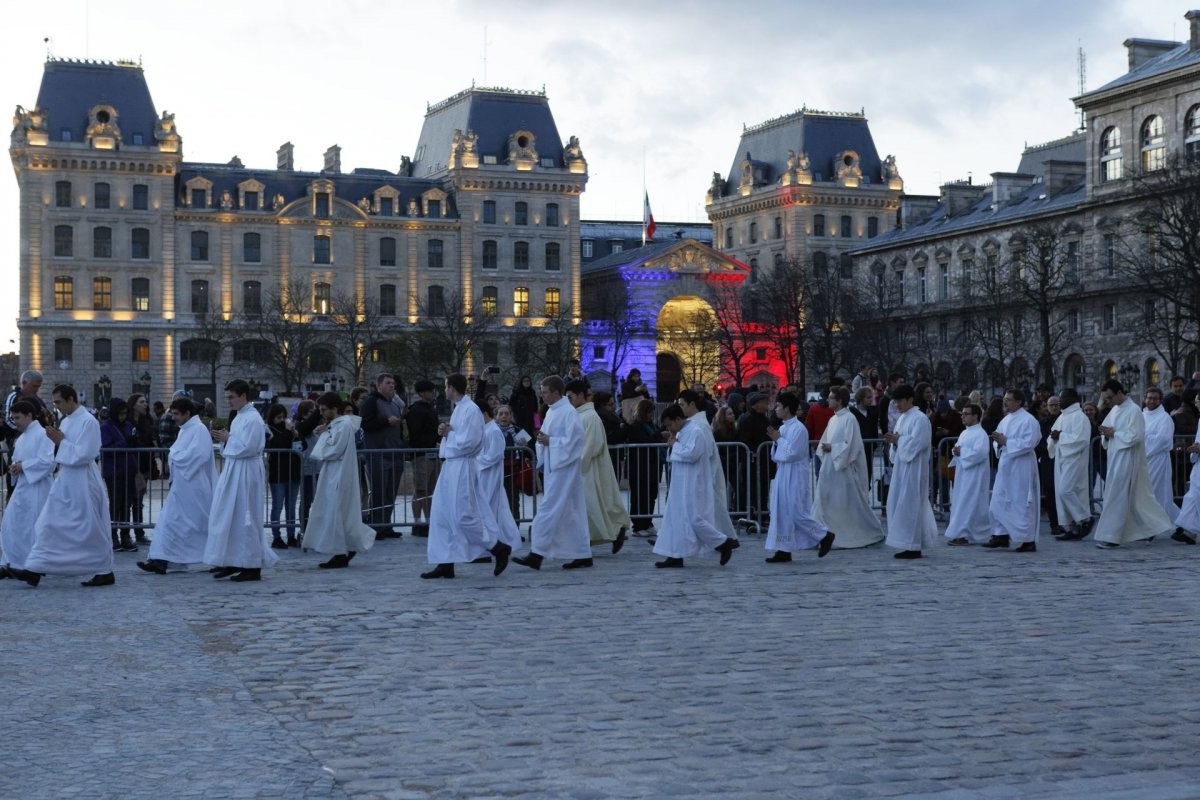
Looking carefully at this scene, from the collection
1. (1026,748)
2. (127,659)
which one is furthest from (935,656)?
(127,659)

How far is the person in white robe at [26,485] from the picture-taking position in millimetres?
15047

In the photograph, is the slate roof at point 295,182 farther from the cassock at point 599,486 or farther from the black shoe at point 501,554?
the black shoe at point 501,554

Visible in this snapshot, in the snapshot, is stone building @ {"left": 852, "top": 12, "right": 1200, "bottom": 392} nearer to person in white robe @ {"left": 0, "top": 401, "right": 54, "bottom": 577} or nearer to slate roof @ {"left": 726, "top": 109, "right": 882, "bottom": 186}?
slate roof @ {"left": 726, "top": 109, "right": 882, "bottom": 186}

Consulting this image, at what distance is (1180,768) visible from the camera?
284 inches

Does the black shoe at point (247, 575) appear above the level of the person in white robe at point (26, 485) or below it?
below

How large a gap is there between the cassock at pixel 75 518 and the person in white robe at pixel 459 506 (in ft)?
10.0

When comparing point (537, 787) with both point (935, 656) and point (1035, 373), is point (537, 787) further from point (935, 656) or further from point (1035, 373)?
point (1035, 373)

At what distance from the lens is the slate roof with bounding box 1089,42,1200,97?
68375 mm

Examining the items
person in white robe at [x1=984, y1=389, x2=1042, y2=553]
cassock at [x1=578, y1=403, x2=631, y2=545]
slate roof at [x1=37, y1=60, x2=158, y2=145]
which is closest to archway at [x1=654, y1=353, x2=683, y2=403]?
slate roof at [x1=37, y1=60, x2=158, y2=145]

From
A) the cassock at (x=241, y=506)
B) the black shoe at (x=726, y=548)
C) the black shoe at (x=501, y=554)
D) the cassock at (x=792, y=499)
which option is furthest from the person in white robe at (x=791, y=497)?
the cassock at (x=241, y=506)

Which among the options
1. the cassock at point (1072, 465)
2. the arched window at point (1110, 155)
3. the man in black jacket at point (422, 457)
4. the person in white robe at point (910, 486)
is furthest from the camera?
the arched window at point (1110, 155)

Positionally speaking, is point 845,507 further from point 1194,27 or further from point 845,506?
point 1194,27

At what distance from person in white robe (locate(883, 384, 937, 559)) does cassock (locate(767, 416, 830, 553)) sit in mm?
959

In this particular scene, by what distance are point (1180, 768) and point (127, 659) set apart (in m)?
6.54
